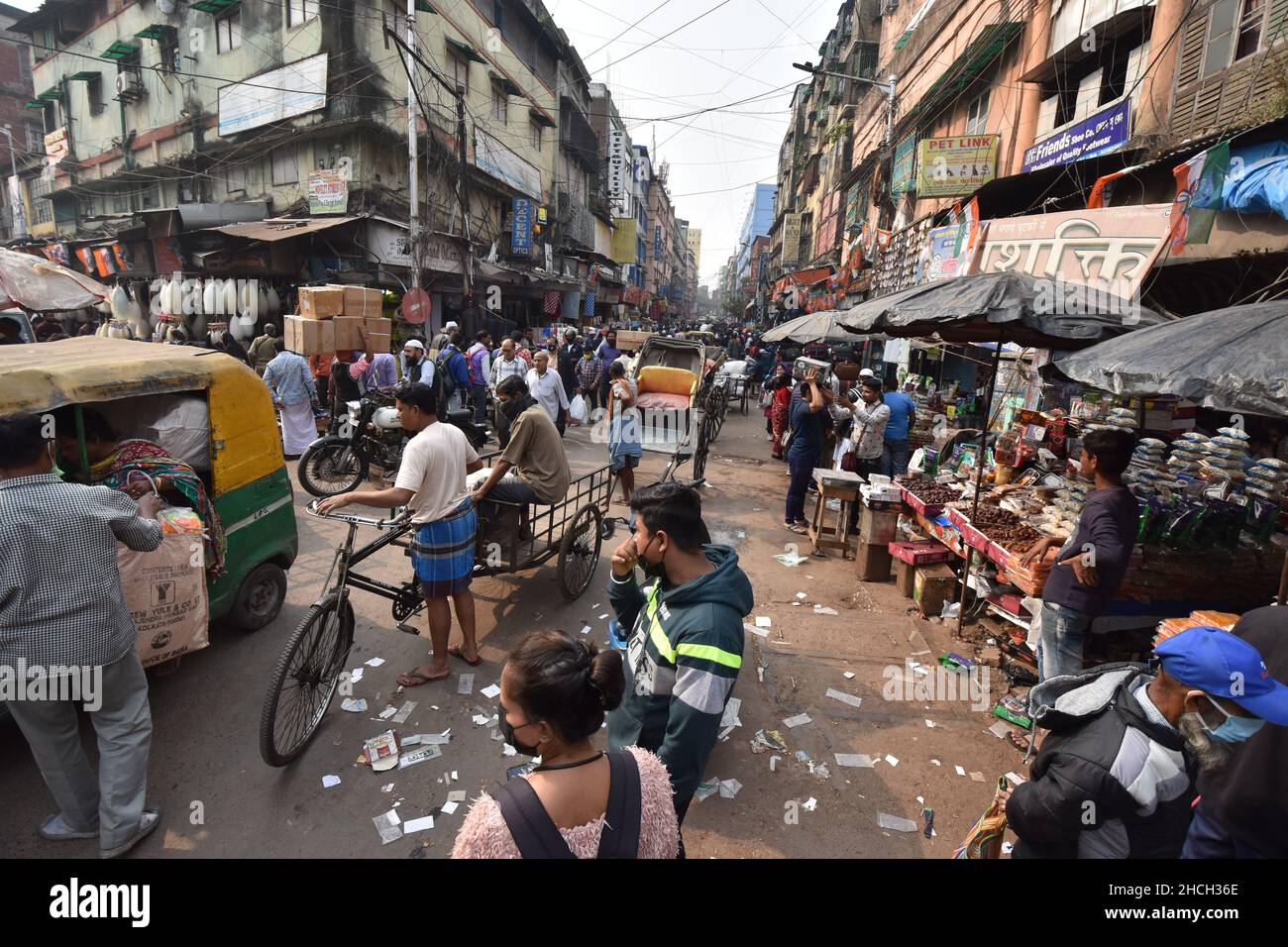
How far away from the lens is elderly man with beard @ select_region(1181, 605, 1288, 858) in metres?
1.87

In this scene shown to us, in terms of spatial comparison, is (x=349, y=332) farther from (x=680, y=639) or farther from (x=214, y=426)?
(x=680, y=639)

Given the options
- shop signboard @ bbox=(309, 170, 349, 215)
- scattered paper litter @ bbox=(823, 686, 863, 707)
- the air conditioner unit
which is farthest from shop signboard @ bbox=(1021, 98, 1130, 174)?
the air conditioner unit

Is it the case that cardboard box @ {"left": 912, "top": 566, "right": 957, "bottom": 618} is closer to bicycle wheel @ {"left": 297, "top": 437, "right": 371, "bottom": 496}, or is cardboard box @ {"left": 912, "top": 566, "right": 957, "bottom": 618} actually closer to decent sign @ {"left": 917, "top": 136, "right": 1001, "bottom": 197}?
bicycle wheel @ {"left": 297, "top": 437, "right": 371, "bottom": 496}

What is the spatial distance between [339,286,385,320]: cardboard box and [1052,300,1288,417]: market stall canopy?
11.0m

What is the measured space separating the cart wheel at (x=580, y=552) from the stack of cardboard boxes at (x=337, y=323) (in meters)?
7.39

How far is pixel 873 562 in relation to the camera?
21.2 ft

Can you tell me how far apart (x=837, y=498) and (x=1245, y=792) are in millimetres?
5399

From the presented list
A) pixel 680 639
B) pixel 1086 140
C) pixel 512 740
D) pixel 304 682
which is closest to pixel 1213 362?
pixel 680 639

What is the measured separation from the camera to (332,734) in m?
3.64

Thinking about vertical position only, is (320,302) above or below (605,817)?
above

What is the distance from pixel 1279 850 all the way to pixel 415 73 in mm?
19176

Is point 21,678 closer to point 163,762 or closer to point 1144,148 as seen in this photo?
point 163,762

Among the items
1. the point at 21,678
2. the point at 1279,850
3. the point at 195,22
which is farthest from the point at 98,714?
the point at 195,22
